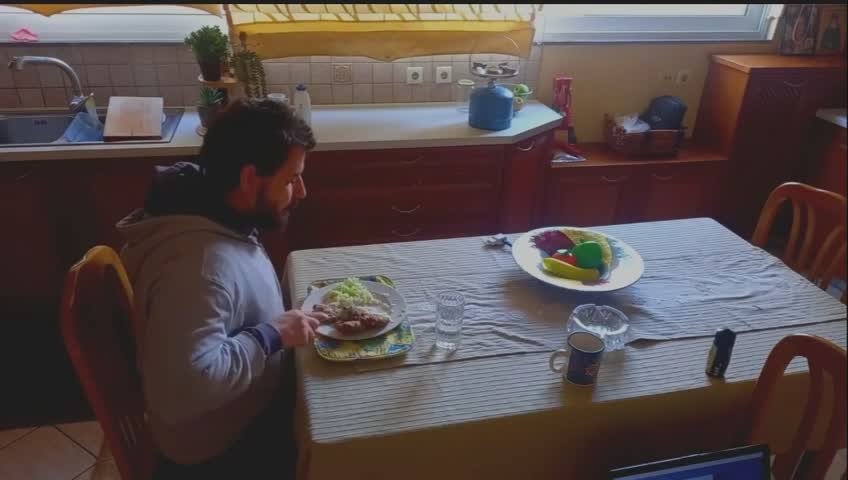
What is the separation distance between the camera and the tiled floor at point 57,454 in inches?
78.6

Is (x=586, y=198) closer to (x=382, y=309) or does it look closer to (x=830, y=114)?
(x=830, y=114)

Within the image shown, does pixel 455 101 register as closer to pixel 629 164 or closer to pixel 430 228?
pixel 430 228

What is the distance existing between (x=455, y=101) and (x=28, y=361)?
6.85 ft

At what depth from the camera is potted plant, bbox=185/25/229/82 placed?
2475mm

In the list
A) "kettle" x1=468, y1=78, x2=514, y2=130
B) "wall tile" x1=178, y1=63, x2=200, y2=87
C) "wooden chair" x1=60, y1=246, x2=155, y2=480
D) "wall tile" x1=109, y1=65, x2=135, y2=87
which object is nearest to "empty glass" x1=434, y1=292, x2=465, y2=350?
"wooden chair" x1=60, y1=246, x2=155, y2=480

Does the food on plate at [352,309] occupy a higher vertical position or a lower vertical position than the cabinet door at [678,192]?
higher

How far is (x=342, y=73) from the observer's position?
2951 mm

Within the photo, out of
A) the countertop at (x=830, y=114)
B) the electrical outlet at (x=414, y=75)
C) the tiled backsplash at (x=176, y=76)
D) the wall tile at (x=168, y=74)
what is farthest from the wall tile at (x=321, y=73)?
the countertop at (x=830, y=114)

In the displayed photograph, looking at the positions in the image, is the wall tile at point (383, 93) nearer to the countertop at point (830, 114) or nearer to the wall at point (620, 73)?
the wall at point (620, 73)

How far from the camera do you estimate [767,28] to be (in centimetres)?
332

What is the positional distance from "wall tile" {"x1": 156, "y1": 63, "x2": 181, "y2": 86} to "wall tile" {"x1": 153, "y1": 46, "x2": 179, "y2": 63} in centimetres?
2

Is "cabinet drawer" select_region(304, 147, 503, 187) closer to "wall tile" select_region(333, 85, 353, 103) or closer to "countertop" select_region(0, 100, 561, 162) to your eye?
"countertop" select_region(0, 100, 561, 162)

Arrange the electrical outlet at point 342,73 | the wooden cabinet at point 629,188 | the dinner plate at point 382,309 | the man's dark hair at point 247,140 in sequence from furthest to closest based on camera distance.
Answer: the wooden cabinet at point 629,188 < the electrical outlet at point 342,73 < the dinner plate at point 382,309 < the man's dark hair at point 247,140

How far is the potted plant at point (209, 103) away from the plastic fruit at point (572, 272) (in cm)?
149
